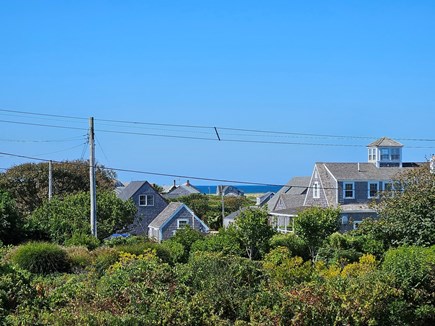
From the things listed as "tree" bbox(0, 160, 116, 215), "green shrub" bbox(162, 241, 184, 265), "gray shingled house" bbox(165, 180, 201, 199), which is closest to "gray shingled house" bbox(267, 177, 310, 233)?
"tree" bbox(0, 160, 116, 215)

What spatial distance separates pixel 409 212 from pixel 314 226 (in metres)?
5.30

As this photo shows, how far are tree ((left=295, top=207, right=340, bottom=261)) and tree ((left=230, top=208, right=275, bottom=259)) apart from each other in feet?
4.70

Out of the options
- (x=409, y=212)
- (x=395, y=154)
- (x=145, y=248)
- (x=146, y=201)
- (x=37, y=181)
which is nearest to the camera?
(x=145, y=248)

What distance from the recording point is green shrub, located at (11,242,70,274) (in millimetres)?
19625

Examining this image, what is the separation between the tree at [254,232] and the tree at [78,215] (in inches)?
286

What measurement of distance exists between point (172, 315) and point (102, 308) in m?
1.17

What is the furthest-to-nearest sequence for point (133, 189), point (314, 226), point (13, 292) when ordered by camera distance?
point (133, 189) < point (314, 226) < point (13, 292)

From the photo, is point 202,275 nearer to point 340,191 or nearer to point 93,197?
point 93,197

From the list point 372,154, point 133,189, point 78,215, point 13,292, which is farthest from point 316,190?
point 13,292

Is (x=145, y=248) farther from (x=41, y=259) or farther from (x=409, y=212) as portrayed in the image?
(x=409, y=212)

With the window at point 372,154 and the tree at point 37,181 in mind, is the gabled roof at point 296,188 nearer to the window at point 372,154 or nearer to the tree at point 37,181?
the window at point 372,154

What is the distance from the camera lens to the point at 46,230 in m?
28.5

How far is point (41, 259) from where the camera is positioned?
19859 mm

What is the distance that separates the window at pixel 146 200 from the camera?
54612 millimetres
